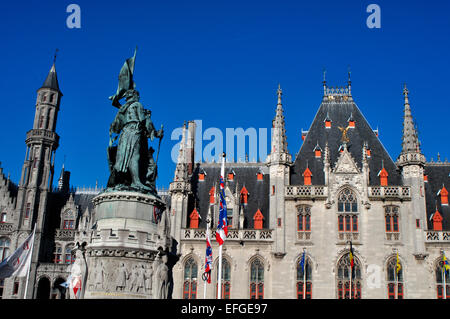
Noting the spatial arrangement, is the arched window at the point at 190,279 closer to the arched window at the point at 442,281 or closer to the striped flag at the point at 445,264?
the arched window at the point at 442,281

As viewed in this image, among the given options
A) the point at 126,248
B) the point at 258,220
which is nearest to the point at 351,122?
the point at 258,220

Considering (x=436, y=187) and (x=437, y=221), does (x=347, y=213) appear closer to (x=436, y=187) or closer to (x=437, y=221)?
(x=437, y=221)

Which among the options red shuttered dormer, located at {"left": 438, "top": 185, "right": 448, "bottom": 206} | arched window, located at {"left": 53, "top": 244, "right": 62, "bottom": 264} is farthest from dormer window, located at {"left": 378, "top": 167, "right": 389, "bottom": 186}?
arched window, located at {"left": 53, "top": 244, "right": 62, "bottom": 264}

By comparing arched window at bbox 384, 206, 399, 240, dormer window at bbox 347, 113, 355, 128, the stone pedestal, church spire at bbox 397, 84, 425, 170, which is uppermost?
dormer window at bbox 347, 113, 355, 128

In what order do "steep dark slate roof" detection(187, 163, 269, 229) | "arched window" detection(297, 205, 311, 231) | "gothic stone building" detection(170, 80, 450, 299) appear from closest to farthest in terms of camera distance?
1. "gothic stone building" detection(170, 80, 450, 299)
2. "arched window" detection(297, 205, 311, 231)
3. "steep dark slate roof" detection(187, 163, 269, 229)

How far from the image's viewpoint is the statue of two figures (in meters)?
20.7

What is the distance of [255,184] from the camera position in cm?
4912

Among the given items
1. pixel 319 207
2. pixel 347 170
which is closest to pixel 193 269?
pixel 319 207

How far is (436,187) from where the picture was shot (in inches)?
1854

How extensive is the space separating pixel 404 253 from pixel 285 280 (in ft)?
33.6

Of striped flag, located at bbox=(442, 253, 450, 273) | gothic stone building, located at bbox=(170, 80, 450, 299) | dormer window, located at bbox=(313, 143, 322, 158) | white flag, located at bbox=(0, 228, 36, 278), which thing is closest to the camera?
white flag, located at bbox=(0, 228, 36, 278)

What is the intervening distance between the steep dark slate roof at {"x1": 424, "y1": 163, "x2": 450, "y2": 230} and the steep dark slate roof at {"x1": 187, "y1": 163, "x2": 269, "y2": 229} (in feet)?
48.5

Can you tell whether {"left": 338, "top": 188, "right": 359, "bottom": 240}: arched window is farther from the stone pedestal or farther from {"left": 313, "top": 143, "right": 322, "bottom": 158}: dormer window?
the stone pedestal
